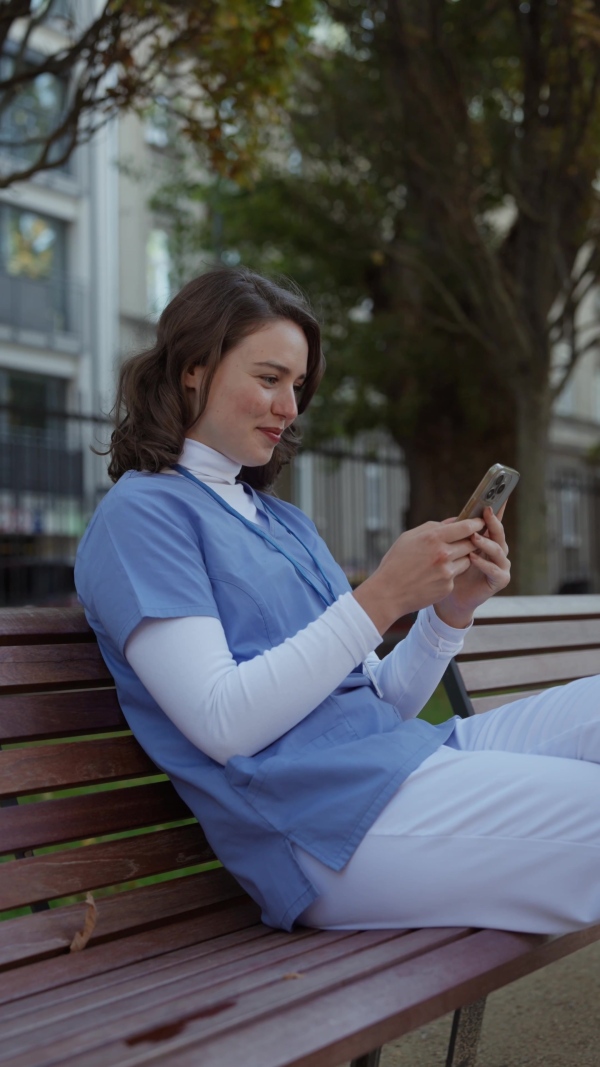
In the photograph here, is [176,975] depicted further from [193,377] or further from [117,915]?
[193,377]

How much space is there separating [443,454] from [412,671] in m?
10.7

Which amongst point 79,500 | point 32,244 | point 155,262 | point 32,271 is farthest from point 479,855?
point 155,262

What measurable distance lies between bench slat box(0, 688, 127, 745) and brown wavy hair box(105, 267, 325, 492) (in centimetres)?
42

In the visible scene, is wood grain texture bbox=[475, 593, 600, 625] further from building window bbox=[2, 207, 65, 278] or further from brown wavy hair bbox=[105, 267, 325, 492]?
building window bbox=[2, 207, 65, 278]

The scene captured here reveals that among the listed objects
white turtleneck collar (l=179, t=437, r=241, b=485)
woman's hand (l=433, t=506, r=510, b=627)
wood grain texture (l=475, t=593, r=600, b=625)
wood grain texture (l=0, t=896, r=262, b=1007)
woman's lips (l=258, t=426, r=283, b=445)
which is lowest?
wood grain texture (l=0, t=896, r=262, b=1007)

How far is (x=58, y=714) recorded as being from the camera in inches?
81.8

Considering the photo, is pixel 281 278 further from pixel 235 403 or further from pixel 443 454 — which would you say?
pixel 443 454

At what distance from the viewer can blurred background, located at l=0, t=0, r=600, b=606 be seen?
629cm

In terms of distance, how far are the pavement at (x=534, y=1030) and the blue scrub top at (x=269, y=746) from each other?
0.97 m

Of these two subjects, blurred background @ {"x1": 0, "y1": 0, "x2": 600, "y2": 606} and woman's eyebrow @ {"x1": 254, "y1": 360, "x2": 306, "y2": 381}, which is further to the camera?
blurred background @ {"x1": 0, "y1": 0, "x2": 600, "y2": 606}

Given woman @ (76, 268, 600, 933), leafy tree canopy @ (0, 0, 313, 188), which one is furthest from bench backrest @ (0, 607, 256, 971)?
leafy tree canopy @ (0, 0, 313, 188)

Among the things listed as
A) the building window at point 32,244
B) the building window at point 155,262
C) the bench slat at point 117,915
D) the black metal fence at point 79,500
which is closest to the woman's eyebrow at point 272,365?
the bench slat at point 117,915

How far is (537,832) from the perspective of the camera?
67.7 inches

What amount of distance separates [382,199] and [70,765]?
10604 mm
